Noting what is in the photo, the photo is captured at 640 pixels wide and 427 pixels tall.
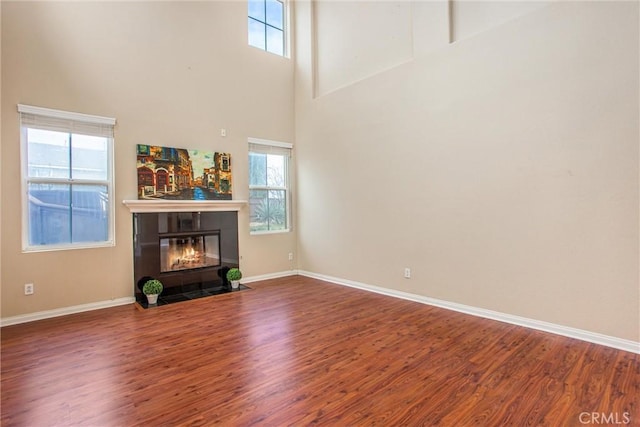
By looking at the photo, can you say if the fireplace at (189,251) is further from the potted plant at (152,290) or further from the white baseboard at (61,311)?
the white baseboard at (61,311)

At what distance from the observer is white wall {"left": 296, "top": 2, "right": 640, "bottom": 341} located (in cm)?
288

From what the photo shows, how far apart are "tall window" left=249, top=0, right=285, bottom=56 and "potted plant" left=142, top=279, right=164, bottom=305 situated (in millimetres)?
4137

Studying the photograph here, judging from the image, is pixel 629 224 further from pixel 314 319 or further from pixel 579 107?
pixel 314 319

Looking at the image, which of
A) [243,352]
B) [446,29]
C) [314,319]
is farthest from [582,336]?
[446,29]

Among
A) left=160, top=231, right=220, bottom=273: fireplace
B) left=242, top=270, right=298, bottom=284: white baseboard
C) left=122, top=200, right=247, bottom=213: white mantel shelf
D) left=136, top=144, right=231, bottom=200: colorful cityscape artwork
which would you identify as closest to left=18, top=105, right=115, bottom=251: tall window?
left=122, top=200, right=247, bottom=213: white mantel shelf

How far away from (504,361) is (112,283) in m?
4.45

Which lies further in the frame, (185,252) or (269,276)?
(269,276)

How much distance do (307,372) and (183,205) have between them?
10.4ft

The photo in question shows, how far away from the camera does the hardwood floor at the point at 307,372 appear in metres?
2.01

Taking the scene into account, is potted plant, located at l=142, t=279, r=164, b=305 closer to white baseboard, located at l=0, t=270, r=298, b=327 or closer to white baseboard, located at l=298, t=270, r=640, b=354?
white baseboard, located at l=0, t=270, r=298, b=327

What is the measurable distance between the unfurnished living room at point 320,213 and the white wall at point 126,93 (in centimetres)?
2

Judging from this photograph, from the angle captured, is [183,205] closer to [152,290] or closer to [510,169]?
[152,290]

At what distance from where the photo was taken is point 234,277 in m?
5.05

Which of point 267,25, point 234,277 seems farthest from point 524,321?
point 267,25
